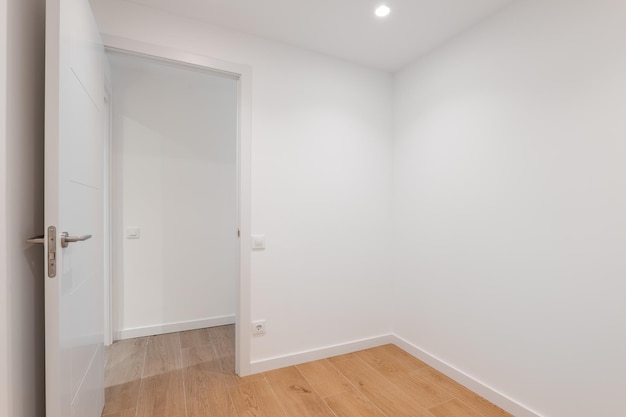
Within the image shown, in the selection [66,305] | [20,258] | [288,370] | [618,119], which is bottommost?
[288,370]

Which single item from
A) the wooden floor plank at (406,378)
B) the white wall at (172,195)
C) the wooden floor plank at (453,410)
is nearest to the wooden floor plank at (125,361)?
the white wall at (172,195)

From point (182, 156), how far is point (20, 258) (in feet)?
6.93

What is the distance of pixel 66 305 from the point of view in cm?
110

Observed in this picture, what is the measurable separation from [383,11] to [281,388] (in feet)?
8.49

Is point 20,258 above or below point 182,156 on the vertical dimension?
below

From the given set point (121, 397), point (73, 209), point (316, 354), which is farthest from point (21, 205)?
point (316, 354)

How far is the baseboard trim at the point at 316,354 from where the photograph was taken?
2.22 metres

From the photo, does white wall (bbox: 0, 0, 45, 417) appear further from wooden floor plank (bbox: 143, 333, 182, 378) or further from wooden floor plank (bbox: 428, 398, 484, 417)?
wooden floor plank (bbox: 428, 398, 484, 417)

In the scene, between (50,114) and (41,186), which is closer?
(50,114)

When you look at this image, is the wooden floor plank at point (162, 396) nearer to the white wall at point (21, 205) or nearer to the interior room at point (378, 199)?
the interior room at point (378, 199)

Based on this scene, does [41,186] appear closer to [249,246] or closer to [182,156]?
[249,246]

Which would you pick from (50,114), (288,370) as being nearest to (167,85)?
(50,114)

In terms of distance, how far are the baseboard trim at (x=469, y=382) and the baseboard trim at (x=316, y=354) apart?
0.21 meters

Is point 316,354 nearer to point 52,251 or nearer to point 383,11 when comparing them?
point 52,251
